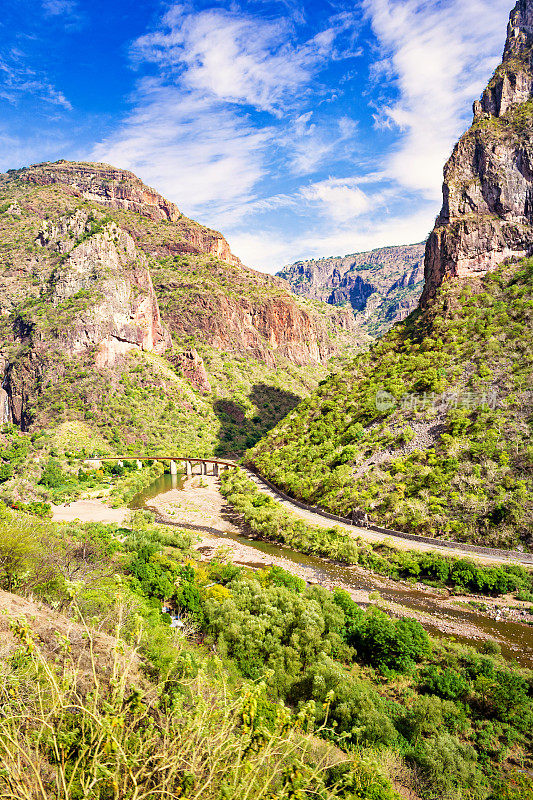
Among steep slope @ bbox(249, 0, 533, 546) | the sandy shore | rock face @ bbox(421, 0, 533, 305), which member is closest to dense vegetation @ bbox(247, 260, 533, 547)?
steep slope @ bbox(249, 0, 533, 546)

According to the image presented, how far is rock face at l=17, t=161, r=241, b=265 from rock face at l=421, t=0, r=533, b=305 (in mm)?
115841

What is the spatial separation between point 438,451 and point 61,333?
284ft

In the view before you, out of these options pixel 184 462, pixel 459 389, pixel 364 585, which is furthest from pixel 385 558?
pixel 184 462

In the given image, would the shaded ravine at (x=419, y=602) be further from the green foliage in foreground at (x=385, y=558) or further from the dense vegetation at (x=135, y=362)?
the dense vegetation at (x=135, y=362)

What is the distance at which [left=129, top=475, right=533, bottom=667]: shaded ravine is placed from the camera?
958 inches

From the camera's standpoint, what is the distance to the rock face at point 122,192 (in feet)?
541

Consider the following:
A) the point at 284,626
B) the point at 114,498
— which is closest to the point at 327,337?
the point at 114,498

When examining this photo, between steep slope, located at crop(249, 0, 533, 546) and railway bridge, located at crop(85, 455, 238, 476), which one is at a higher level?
steep slope, located at crop(249, 0, 533, 546)

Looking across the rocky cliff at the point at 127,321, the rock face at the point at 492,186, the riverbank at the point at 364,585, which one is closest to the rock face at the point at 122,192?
the rocky cliff at the point at 127,321

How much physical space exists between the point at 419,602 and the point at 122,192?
7408 inches

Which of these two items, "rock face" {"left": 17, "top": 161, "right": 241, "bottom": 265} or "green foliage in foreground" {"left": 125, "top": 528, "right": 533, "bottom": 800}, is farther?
"rock face" {"left": 17, "top": 161, "right": 241, "bottom": 265}

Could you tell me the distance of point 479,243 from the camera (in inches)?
2197

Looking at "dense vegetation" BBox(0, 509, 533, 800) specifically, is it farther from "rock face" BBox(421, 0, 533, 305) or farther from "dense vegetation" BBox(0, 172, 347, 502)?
"rock face" BBox(421, 0, 533, 305)

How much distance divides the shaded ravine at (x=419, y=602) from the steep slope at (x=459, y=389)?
760 cm
